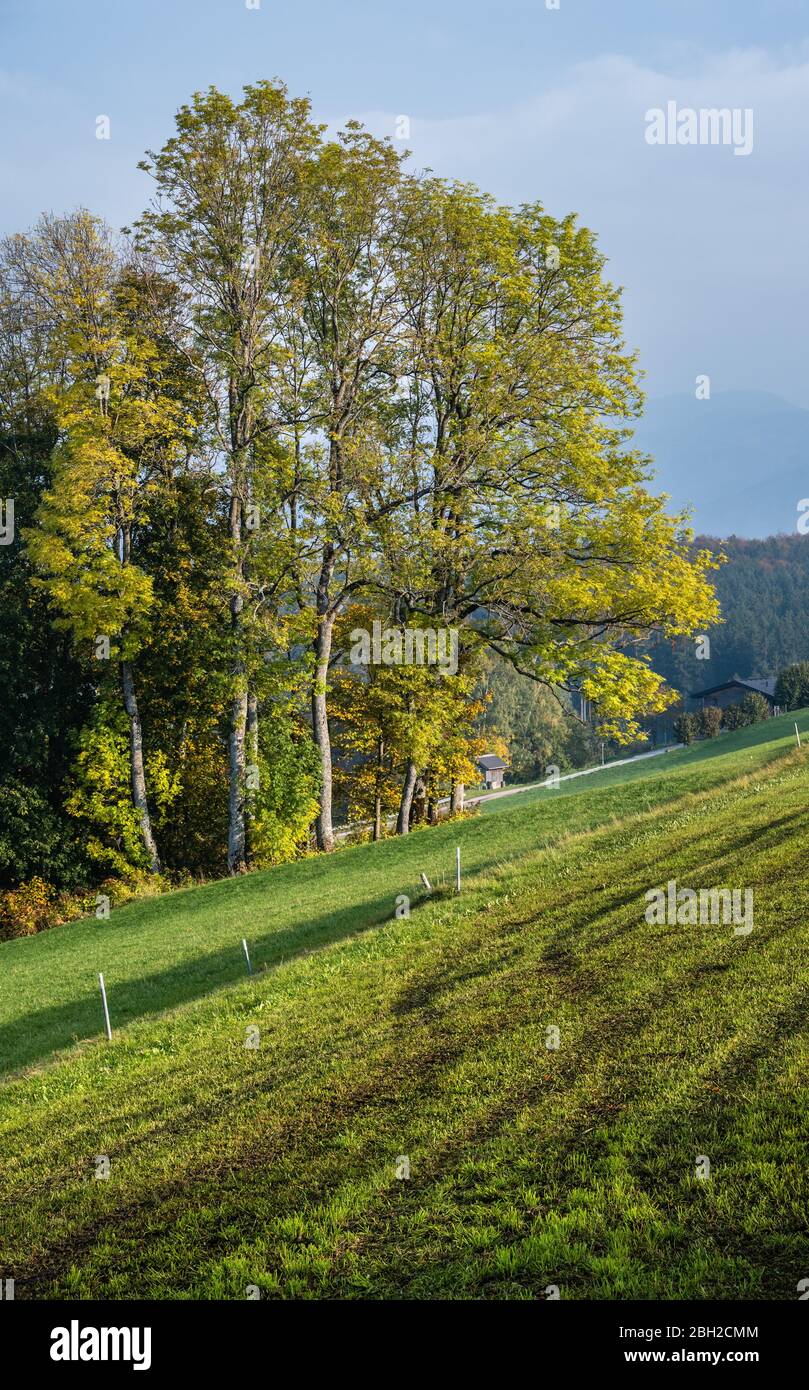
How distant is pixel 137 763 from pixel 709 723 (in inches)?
2862

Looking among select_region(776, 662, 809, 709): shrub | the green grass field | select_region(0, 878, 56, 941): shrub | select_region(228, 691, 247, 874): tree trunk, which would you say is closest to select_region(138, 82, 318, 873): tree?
select_region(228, 691, 247, 874): tree trunk

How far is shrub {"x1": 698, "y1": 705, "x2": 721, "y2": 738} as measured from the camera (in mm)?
94938

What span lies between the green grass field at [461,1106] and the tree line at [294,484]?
16.0 meters

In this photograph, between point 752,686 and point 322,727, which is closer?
point 322,727

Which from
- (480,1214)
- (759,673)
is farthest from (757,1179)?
(759,673)

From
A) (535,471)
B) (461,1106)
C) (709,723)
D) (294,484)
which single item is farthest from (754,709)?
(461,1106)

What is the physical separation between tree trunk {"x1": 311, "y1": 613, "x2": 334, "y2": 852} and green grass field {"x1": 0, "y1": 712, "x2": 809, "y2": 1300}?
56.2 feet

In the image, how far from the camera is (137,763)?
3528cm

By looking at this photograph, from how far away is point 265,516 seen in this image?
117 ft

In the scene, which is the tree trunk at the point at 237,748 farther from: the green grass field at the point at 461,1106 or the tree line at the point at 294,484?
the green grass field at the point at 461,1106

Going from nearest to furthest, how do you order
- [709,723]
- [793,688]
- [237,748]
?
[237,748], [793,688], [709,723]

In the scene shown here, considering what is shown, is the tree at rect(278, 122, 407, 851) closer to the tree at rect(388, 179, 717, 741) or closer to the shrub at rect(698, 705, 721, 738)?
the tree at rect(388, 179, 717, 741)

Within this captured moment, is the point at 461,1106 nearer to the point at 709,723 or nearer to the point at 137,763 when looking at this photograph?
the point at 137,763
